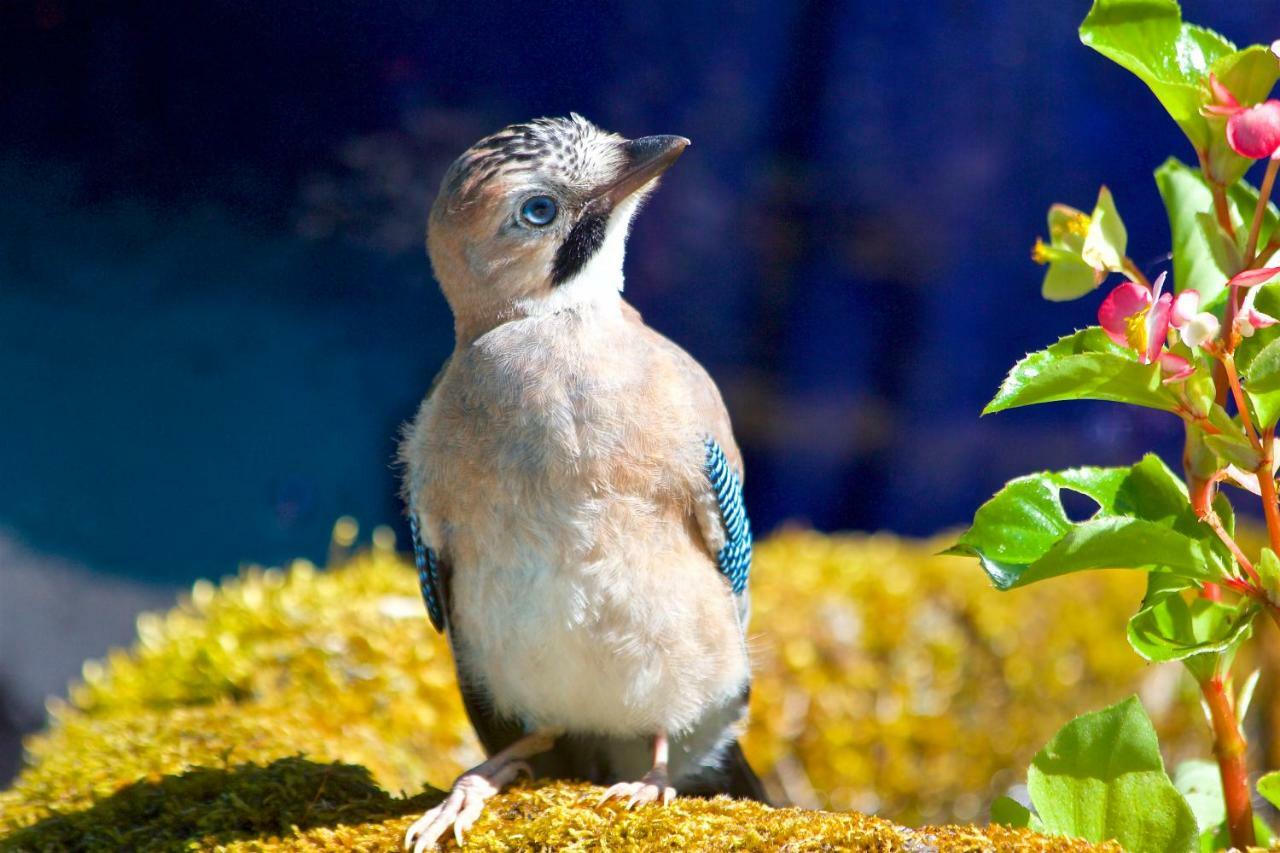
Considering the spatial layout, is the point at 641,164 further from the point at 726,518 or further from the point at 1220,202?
the point at 1220,202

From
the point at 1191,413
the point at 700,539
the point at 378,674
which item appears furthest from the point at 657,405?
the point at 378,674

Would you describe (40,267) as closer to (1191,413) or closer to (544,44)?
(544,44)

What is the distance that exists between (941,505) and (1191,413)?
129 inches

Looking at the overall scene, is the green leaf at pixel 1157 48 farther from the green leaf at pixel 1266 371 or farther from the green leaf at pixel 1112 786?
the green leaf at pixel 1112 786

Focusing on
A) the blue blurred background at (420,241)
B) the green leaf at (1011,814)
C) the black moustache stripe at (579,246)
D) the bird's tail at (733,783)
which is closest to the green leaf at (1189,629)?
the green leaf at (1011,814)

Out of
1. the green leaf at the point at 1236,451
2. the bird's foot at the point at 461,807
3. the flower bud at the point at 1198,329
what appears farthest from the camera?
the bird's foot at the point at 461,807

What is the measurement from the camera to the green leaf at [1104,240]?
1.66 meters

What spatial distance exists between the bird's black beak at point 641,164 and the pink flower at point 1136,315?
995 millimetres

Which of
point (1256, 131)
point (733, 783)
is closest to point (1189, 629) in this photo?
point (1256, 131)

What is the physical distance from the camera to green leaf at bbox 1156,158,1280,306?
164 cm

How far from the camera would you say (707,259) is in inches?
171

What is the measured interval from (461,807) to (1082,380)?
126cm

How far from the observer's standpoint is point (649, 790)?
216 cm

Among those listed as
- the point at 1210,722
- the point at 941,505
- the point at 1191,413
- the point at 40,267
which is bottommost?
the point at 1210,722
